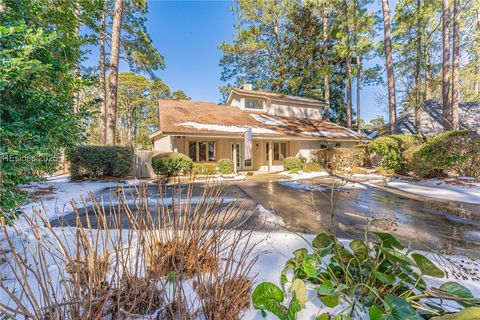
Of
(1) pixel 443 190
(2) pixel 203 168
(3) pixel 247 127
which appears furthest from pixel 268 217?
(3) pixel 247 127

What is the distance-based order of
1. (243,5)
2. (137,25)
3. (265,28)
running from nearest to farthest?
(137,25), (243,5), (265,28)

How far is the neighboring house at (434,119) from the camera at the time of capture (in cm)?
1811

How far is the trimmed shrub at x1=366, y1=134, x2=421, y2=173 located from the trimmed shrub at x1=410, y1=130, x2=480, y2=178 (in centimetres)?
146

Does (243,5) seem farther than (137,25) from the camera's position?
Yes

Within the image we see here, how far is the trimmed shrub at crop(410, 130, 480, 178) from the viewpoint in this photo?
8734mm

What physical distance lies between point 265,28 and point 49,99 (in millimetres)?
25981

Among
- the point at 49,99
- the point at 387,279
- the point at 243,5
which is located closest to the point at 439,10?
the point at 243,5

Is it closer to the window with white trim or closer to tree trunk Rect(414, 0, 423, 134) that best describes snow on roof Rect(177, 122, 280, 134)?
the window with white trim

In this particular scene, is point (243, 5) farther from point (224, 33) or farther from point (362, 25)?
point (362, 25)

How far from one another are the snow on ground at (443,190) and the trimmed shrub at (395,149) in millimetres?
2103

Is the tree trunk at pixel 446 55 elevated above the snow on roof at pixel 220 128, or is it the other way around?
the tree trunk at pixel 446 55

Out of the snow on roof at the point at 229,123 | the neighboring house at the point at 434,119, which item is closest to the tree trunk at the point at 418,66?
the neighboring house at the point at 434,119

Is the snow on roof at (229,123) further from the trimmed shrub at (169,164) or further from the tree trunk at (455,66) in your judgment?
the tree trunk at (455,66)

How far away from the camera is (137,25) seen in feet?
45.7
